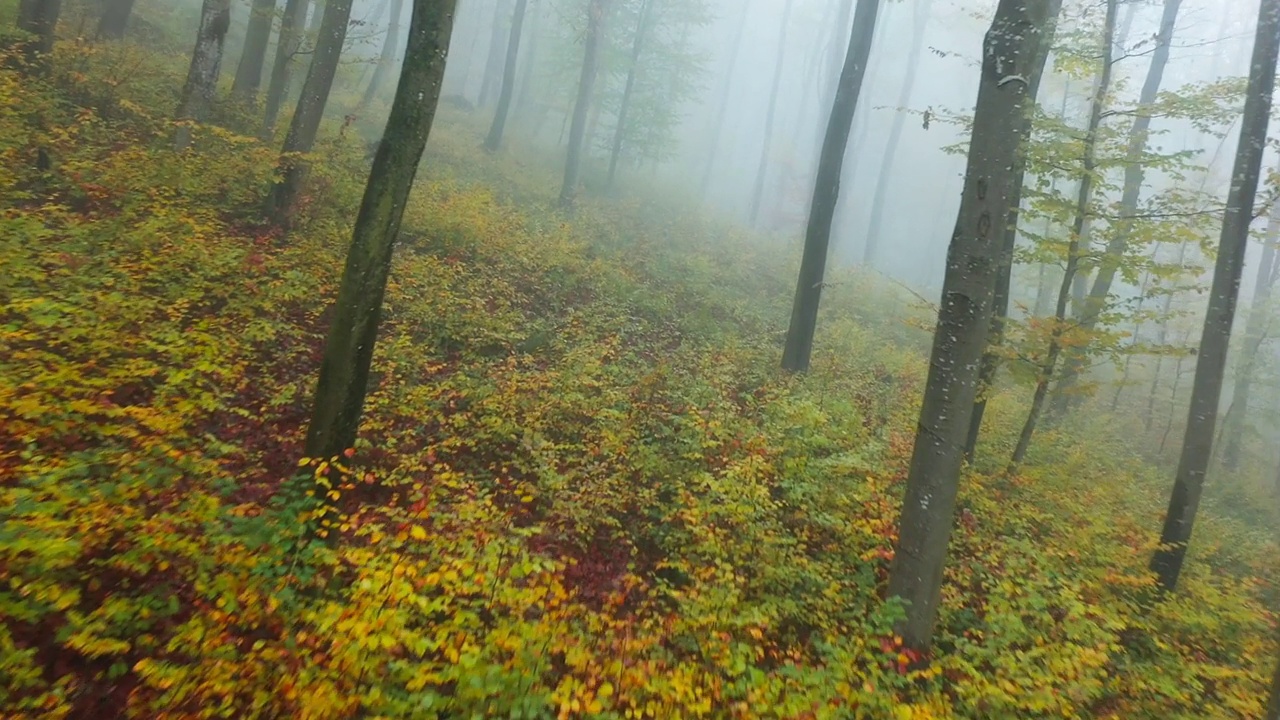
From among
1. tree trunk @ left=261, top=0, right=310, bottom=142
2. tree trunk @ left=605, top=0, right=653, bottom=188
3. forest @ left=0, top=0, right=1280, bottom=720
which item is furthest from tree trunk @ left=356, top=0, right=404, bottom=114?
tree trunk @ left=605, top=0, right=653, bottom=188

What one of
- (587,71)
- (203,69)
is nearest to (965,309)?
(203,69)

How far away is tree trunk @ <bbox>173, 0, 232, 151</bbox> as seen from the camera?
10359 millimetres

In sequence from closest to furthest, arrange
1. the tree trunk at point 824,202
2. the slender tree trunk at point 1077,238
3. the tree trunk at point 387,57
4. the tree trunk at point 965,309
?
the tree trunk at point 965,309, the slender tree trunk at point 1077,238, the tree trunk at point 824,202, the tree trunk at point 387,57

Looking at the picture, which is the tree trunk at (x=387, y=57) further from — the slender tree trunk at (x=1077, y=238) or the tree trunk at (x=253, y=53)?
the slender tree trunk at (x=1077, y=238)

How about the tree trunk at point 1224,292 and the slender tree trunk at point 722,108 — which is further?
the slender tree trunk at point 722,108

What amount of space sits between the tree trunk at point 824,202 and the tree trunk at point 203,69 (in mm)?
10853

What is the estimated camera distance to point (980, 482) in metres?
8.90

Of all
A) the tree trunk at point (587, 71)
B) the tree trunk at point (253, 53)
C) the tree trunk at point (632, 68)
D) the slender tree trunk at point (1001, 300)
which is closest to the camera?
the slender tree trunk at point (1001, 300)

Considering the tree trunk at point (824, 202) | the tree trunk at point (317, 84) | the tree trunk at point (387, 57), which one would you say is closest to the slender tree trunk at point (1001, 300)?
the tree trunk at point (824, 202)

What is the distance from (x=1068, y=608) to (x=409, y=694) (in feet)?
20.1

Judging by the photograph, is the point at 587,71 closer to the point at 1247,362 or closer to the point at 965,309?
the point at 965,309

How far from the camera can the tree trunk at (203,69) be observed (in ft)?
34.0

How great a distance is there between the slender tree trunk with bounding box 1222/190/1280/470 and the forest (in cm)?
396

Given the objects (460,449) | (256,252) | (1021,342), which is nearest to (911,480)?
(460,449)
